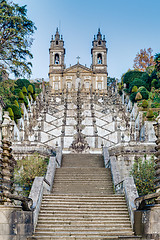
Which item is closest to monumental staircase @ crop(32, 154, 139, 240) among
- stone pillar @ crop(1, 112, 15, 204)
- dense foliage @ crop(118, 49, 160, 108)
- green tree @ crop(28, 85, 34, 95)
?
stone pillar @ crop(1, 112, 15, 204)

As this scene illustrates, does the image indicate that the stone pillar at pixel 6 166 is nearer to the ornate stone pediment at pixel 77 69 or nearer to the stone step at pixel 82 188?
the stone step at pixel 82 188

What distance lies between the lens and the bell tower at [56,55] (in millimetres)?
69000

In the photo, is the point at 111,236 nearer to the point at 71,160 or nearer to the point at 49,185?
the point at 49,185

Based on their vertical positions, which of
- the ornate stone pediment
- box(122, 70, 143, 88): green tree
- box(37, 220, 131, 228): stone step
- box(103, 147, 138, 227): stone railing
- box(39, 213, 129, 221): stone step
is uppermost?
the ornate stone pediment

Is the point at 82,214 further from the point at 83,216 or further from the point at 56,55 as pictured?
the point at 56,55

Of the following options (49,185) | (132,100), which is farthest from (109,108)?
(49,185)

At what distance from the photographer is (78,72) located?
219ft

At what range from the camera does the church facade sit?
6694cm

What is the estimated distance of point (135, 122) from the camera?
35.8 meters

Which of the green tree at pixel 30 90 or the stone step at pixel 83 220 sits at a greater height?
the green tree at pixel 30 90

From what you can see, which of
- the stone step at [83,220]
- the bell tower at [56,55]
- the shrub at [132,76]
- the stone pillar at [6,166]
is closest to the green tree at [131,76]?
the shrub at [132,76]

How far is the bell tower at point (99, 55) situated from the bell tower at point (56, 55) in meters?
6.91

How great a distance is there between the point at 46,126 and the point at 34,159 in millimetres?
19985

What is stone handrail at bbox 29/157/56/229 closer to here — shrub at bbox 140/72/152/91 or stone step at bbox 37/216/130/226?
stone step at bbox 37/216/130/226
